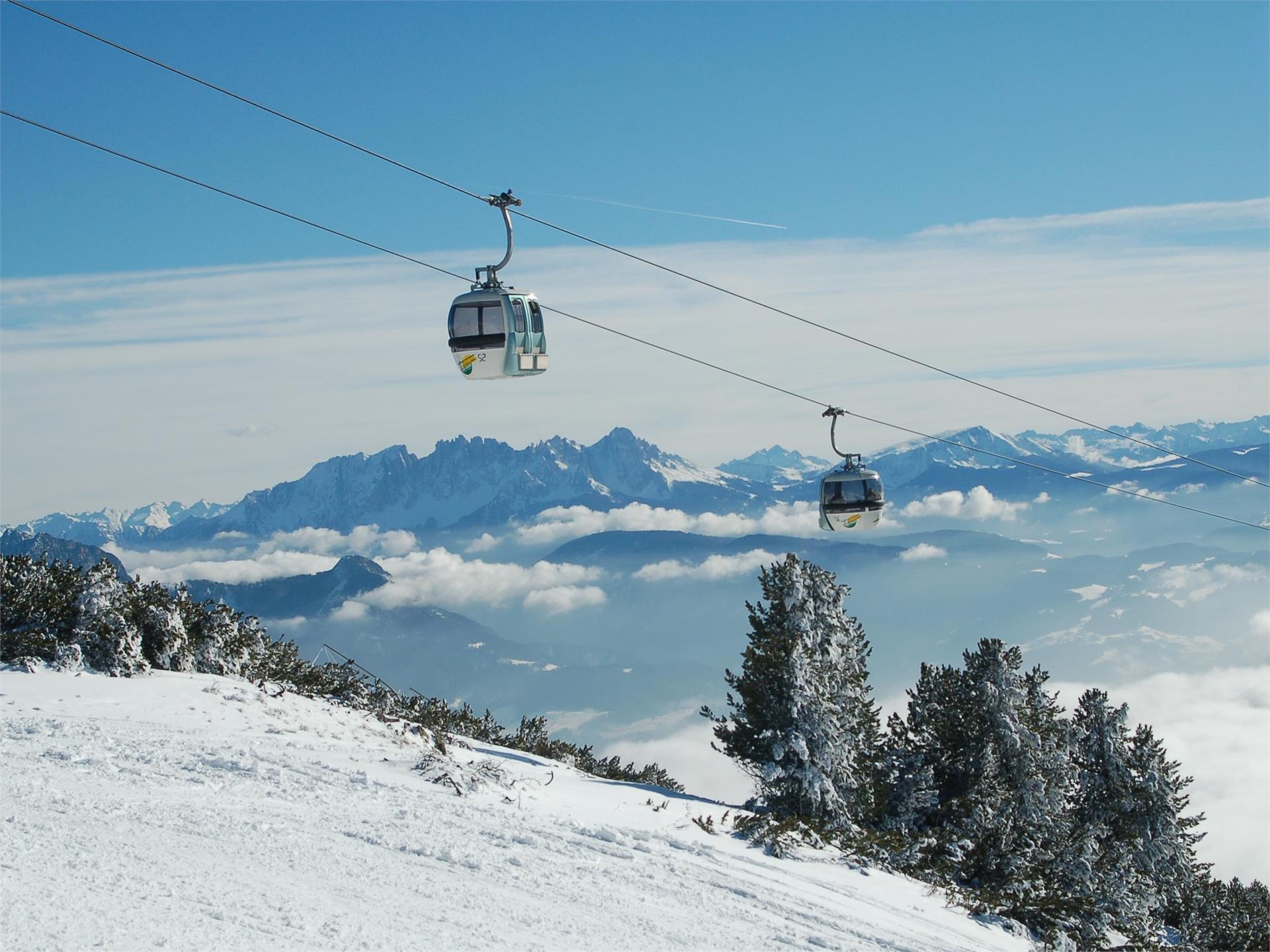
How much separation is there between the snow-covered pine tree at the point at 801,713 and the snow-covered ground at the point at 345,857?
9.29 feet

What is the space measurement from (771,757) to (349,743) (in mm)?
10032

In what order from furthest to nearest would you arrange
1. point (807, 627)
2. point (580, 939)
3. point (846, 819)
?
point (807, 627)
point (846, 819)
point (580, 939)

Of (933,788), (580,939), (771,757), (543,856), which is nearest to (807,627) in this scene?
(771,757)

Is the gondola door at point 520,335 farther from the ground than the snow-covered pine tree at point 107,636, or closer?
farther from the ground

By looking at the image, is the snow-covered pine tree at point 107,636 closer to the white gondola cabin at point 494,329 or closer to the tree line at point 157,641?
the tree line at point 157,641

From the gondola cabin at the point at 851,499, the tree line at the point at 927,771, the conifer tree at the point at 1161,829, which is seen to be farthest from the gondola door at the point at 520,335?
the conifer tree at the point at 1161,829

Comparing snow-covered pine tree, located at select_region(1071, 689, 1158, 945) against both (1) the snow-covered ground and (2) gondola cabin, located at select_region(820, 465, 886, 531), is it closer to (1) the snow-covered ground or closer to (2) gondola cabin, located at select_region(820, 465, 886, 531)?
(2) gondola cabin, located at select_region(820, 465, 886, 531)

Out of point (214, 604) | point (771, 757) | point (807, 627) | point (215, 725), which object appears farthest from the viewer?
point (214, 604)

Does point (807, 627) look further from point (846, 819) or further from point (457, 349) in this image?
point (457, 349)

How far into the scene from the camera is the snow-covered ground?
11367 mm

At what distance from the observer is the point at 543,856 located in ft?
51.0

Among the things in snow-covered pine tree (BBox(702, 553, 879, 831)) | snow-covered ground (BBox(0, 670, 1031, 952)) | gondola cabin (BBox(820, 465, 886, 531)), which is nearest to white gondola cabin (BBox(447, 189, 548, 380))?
snow-covered ground (BBox(0, 670, 1031, 952))

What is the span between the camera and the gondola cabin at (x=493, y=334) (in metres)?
15.7

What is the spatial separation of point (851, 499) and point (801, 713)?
18.9ft
